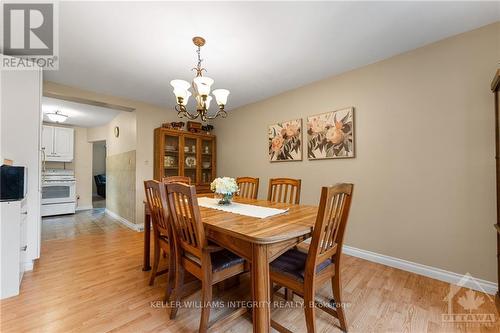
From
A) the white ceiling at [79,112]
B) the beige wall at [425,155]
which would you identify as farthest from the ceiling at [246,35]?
the white ceiling at [79,112]

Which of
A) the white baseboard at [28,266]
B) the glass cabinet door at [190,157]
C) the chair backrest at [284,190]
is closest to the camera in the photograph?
the white baseboard at [28,266]

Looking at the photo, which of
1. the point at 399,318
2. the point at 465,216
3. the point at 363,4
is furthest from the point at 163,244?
the point at 465,216

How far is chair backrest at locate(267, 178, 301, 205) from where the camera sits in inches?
90.2

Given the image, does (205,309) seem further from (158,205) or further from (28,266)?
(28,266)

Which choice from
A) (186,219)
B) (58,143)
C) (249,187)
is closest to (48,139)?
(58,143)

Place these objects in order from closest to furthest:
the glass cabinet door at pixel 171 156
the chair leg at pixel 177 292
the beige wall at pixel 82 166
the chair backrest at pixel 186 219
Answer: the chair backrest at pixel 186 219, the chair leg at pixel 177 292, the glass cabinet door at pixel 171 156, the beige wall at pixel 82 166

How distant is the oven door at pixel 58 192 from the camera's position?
4.58 meters

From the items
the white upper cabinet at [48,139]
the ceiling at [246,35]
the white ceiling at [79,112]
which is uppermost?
the ceiling at [246,35]

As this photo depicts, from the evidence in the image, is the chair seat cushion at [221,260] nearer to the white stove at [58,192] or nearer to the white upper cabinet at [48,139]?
the white stove at [58,192]

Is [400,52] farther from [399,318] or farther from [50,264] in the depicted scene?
[50,264]

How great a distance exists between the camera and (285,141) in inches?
130

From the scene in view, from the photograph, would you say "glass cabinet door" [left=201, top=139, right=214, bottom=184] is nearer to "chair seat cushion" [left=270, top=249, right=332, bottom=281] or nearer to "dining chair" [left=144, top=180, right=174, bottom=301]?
"dining chair" [left=144, top=180, right=174, bottom=301]

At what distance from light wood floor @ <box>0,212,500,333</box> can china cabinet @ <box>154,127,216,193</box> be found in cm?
183

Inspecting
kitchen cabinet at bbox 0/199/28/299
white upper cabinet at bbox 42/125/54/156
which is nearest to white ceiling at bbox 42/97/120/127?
white upper cabinet at bbox 42/125/54/156
